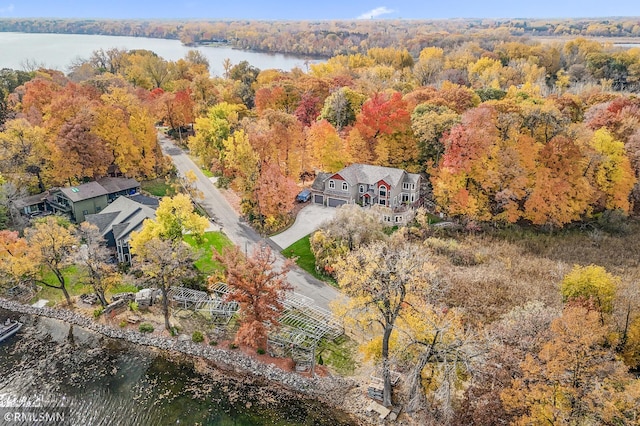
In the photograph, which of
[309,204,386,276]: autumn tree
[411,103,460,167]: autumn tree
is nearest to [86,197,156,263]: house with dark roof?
[309,204,386,276]: autumn tree

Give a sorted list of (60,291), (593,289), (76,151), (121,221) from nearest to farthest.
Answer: (593,289)
(60,291)
(121,221)
(76,151)

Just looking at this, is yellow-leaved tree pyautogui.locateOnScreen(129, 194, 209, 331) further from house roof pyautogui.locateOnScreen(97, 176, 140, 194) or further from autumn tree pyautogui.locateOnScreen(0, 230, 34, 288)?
house roof pyautogui.locateOnScreen(97, 176, 140, 194)

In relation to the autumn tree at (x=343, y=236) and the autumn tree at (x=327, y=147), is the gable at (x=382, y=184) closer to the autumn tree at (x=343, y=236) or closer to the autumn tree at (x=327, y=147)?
the autumn tree at (x=327, y=147)

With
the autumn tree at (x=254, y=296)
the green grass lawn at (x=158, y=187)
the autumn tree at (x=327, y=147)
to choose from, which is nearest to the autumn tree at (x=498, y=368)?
the autumn tree at (x=254, y=296)

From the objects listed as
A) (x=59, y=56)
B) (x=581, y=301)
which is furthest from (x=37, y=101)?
(x=59, y=56)

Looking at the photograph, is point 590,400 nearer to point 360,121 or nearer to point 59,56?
point 360,121

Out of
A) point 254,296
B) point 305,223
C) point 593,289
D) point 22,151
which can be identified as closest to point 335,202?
point 305,223

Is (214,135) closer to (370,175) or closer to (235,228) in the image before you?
(235,228)
